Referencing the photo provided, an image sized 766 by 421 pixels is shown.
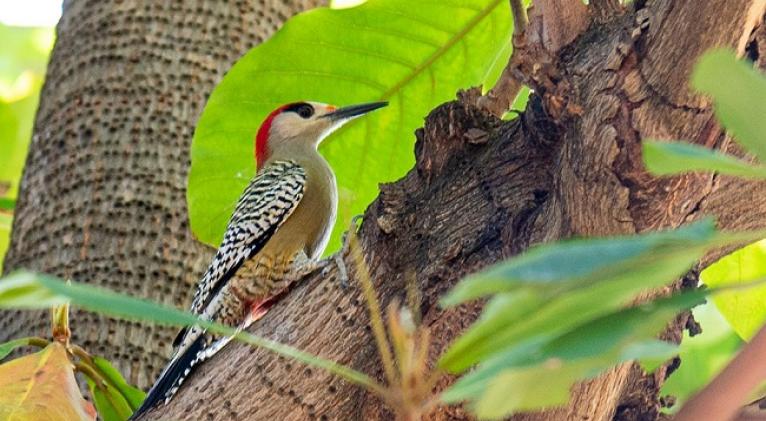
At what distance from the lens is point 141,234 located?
264 cm

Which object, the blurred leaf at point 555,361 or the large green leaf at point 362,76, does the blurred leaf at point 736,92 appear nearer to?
the blurred leaf at point 555,361

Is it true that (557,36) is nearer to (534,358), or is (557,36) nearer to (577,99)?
(577,99)

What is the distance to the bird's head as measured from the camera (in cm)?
349

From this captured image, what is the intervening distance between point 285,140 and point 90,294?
2885 mm

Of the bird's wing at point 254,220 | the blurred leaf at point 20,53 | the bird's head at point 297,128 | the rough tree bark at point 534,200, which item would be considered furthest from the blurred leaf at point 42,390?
the blurred leaf at point 20,53

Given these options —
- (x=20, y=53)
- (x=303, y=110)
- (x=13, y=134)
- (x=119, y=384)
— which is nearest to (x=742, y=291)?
(x=119, y=384)

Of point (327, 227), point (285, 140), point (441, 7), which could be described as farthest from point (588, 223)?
point (285, 140)

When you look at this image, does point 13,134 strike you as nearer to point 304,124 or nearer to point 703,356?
point 304,124

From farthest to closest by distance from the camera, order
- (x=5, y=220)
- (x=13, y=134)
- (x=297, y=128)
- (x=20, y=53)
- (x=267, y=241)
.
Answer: (x=20, y=53)
(x=297, y=128)
(x=13, y=134)
(x=5, y=220)
(x=267, y=241)

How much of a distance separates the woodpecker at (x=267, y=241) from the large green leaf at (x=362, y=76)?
0.24 ft

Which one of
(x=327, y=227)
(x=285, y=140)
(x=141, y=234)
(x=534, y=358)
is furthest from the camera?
(x=285, y=140)

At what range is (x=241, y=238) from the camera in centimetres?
284

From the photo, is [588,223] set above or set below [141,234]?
above

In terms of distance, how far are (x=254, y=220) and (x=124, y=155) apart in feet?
1.25
